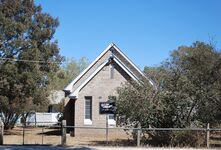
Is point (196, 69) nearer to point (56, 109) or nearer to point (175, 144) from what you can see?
point (175, 144)

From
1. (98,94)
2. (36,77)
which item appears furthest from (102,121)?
(36,77)

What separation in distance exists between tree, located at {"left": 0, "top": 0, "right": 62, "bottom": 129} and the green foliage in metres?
15.0

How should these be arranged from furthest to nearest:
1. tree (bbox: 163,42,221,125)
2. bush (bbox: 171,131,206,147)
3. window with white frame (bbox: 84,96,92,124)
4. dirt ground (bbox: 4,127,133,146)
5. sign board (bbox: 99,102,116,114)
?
window with white frame (bbox: 84,96,92,124), sign board (bbox: 99,102,116,114), dirt ground (bbox: 4,127,133,146), tree (bbox: 163,42,221,125), bush (bbox: 171,131,206,147)

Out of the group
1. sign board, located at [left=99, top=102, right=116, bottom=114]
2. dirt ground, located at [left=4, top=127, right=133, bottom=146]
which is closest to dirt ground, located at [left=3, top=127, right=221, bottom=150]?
dirt ground, located at [left=4, top=127, right=133, bottom=146]

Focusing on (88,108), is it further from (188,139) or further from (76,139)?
(188,139)

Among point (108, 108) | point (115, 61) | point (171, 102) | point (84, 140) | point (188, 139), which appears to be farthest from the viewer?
point (115, 61)

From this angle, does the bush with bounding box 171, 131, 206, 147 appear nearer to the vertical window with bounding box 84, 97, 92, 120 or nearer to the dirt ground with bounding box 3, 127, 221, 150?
the dirt ground with bounding box 3, 127, 221, 150

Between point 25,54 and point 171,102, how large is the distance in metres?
17.9

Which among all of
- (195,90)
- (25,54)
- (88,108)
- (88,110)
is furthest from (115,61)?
(195,90)

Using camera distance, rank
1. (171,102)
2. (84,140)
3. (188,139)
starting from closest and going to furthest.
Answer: (188,139) → (171,102) → (84,140)

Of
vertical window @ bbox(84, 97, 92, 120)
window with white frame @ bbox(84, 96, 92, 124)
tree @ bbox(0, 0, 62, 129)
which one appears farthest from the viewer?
tree @ bbox(0, 0, 62, 129)

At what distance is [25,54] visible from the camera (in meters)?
38.7

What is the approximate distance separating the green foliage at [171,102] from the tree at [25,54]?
49.1 ft

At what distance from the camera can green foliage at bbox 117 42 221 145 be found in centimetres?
2416
